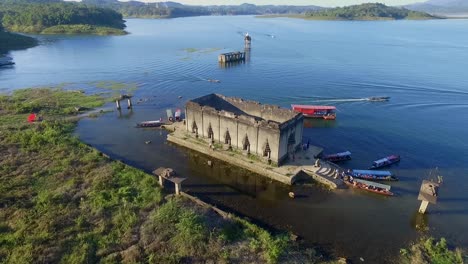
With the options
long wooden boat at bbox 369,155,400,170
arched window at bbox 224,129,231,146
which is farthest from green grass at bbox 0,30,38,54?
long wooden boat at bbox 369,155,400,170

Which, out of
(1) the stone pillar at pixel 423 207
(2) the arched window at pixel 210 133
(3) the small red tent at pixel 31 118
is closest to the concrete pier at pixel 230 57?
(3) the small red tent at pixel 31 118

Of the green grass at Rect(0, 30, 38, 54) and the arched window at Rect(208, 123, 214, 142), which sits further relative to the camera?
the green grass at Rect(0, 30, 38, 54)

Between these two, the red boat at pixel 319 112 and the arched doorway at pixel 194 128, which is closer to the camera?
the arched doorway at pixel 194 128

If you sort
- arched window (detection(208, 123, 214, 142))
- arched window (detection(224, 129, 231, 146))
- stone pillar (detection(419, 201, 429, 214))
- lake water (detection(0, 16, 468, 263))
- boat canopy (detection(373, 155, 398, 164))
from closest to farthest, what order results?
lake water (detection(0, 16, 468, 263)) < stone pillar (detection(419, 201, 429, 214)) < boat canopy (detection(373, 155, 398, 164)) < arched window (detection(224, 129, 231, 146)) < arched window (detection(208, 123, 214, 142))

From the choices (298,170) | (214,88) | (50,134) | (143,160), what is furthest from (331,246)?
(214,88)

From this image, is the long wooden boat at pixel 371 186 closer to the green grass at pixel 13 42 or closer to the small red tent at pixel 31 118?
the small red tent at pixel 31 118

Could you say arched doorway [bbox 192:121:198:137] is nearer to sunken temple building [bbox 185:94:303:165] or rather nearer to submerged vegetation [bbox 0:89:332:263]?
sunken temple building [bbox 185:94:303:165]

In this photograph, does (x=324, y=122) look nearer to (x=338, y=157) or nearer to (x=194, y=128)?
(x=338, y=157)

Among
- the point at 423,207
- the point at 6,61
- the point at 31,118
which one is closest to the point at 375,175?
the point at 423,207
